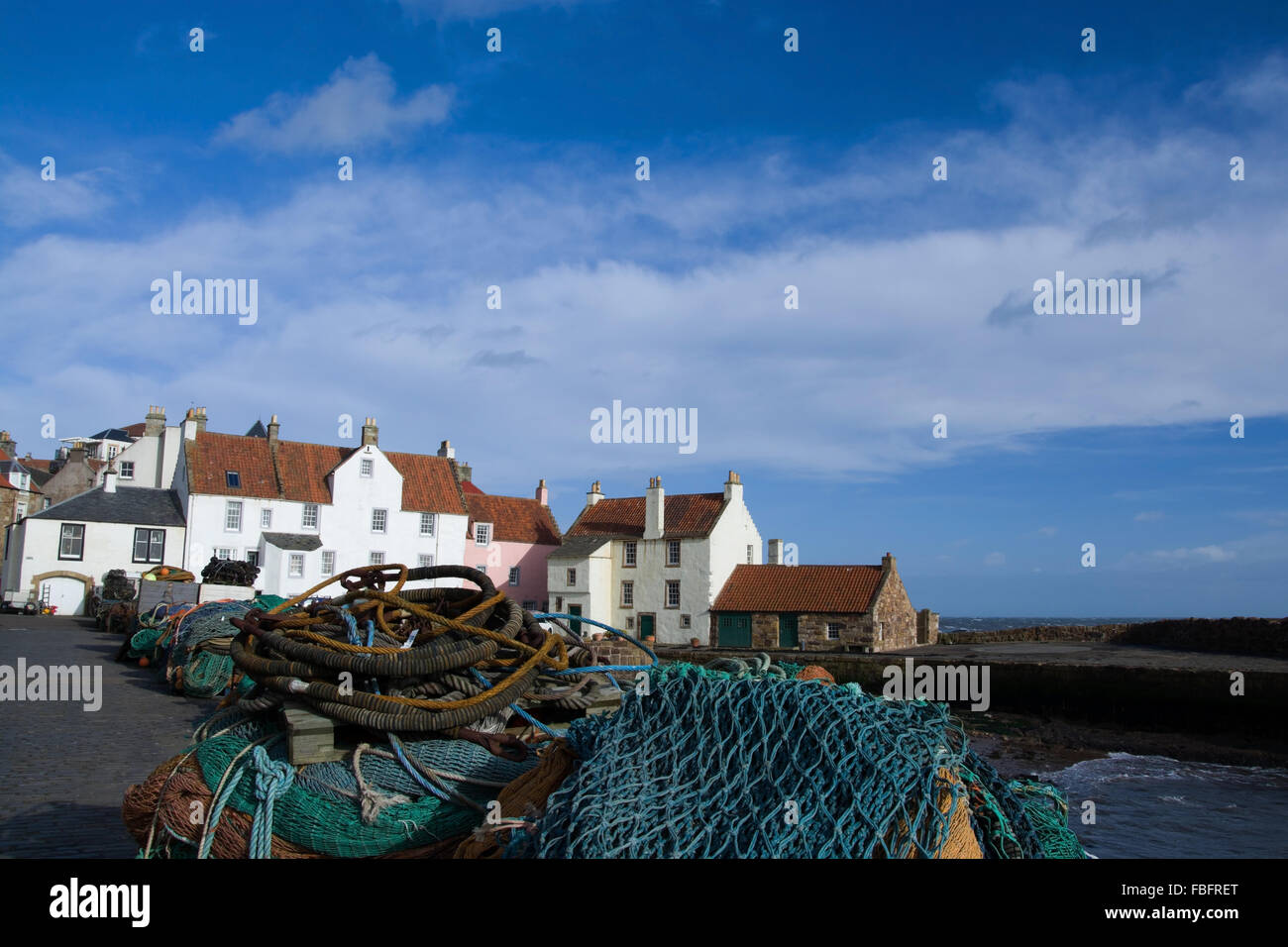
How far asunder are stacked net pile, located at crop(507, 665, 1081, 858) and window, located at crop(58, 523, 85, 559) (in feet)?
157

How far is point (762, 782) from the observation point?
374 centimetres

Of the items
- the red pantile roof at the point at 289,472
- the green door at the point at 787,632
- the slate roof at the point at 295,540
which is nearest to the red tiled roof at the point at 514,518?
the red pantile roof at the point at 289,472

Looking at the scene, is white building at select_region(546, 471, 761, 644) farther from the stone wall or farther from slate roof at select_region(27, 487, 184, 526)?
slate roof at select_region(27, 487, 184, 526)

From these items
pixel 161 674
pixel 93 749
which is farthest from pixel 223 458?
pixel 93 749

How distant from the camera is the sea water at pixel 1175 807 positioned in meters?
13.4

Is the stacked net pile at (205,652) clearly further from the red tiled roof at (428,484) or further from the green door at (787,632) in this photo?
the red tiled roof at (428,484)

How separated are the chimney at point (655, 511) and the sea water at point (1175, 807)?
28.5 meters

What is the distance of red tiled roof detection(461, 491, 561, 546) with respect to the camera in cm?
5747

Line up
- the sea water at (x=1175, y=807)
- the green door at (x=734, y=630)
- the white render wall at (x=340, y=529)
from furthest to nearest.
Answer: the white render wall at (x=340, y=529)
the green door at (x=734, y=630)
the sea water at (x=1175, y=807)

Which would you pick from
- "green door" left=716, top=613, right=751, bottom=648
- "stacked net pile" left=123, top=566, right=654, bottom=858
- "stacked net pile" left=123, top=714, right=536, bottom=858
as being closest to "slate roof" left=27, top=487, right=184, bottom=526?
"green door" left=716, top=613, right=751, bottom=648

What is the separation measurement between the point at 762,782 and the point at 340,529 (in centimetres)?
4917

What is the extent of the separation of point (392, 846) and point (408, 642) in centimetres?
134

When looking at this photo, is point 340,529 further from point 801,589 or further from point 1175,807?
point 1175,807
